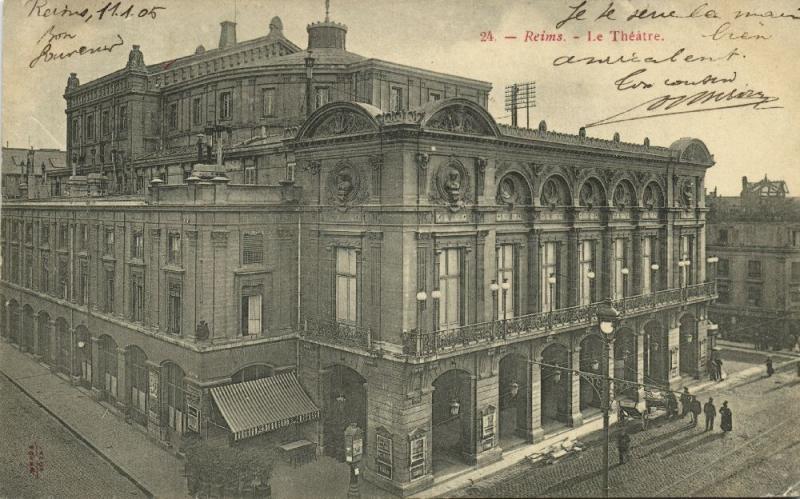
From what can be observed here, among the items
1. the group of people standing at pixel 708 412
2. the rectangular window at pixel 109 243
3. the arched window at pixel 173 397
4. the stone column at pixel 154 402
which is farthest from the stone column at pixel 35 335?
the group of people standing at pixel 708 412

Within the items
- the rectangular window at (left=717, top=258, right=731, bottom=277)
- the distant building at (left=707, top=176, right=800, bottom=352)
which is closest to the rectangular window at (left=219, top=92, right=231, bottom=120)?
the distant building at (left=707, top=176, right=800, bottom=352)

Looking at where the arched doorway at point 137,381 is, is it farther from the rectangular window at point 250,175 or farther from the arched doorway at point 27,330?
the arched doorway at point 27,330

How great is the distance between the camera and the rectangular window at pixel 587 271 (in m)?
29.6

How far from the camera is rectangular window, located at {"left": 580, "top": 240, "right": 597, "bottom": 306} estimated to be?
2956 centimetres

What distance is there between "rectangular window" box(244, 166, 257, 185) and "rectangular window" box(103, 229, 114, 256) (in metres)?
A: 6.51

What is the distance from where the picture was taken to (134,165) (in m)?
36.2

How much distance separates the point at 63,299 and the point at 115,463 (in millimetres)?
12307

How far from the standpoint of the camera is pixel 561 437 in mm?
27109

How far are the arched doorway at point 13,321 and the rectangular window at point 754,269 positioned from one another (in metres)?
38.2

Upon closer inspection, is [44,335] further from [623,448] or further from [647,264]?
[647,264]

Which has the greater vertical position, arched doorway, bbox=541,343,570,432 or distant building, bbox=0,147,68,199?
distant building, bbox=0,147,68,199

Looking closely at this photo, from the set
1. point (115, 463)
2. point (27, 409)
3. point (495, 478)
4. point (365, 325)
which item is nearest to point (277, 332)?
point (365, 325)

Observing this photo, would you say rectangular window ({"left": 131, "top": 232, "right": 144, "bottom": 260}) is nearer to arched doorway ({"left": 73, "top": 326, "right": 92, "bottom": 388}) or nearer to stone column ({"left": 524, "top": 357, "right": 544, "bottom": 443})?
arched doorway ({"left": 73, "top": 326, "right": 92, "bottom": 388})

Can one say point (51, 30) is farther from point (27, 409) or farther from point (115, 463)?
point (27, 409)
